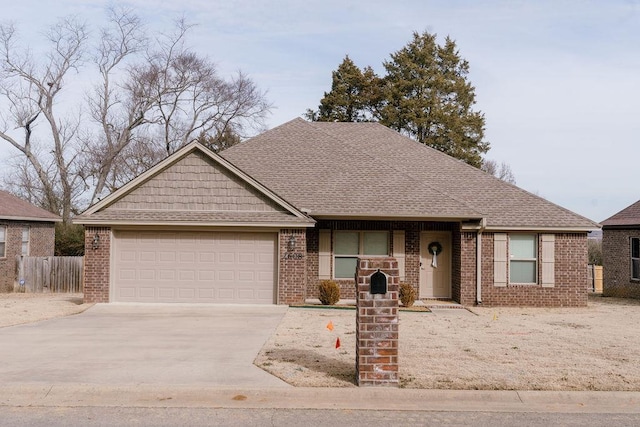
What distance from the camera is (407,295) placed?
17.5 m

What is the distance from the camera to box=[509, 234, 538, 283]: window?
61.3 ft

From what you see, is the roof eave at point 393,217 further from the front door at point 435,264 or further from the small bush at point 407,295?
the small bush at point 407,295

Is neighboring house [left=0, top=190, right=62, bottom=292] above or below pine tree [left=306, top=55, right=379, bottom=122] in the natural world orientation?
below

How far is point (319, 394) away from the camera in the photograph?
755 centimetres

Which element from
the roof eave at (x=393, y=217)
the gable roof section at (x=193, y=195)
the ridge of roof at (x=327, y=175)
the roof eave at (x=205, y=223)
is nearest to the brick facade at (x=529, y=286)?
the roof eave at (x=393, y=217)

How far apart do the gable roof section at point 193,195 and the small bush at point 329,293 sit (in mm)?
2107

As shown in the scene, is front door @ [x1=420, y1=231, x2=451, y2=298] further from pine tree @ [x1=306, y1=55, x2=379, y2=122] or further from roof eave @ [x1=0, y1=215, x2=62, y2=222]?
pine tree @ [x1=306, y1=55, x2=379, y2=122]

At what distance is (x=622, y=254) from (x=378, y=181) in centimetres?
1183

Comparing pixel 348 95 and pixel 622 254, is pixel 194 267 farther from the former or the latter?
pixel 348 95

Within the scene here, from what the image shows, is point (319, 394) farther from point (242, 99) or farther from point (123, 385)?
point (242, 99)

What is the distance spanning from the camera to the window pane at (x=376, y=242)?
18922 millimetres

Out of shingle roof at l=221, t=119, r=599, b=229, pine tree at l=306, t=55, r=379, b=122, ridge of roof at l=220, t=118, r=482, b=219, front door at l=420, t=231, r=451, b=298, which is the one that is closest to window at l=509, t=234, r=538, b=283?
shingle roof at l=221, t=119, r=599, b=229

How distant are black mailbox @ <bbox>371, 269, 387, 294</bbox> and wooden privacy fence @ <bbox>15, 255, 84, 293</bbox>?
18108 mm

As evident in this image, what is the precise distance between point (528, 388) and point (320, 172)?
523 inches
